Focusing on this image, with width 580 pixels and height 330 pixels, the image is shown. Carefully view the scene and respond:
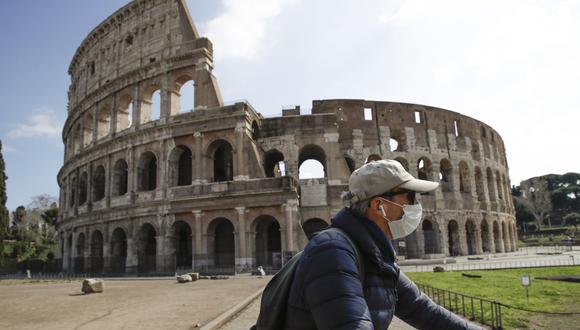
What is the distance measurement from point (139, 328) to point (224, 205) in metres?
15.7

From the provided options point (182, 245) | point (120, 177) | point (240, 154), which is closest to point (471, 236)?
point (240, 154)

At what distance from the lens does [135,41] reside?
2950cm

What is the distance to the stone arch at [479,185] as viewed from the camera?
33.3 metres

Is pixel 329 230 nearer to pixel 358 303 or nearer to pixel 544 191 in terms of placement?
pixel 358 303

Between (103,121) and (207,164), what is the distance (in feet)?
38.9

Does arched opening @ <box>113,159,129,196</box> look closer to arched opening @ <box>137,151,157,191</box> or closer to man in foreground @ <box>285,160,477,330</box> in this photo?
arched opening @ <box>137,151,157,191</box>

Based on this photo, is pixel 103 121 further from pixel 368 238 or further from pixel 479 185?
pixel 368 238

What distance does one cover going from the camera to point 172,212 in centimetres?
2431

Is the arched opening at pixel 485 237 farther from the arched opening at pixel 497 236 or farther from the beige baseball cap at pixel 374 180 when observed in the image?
the beige baseball cap at pixel 374 180

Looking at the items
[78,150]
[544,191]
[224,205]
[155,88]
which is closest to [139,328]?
[224,205]

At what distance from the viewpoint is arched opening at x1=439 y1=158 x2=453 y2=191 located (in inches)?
1220

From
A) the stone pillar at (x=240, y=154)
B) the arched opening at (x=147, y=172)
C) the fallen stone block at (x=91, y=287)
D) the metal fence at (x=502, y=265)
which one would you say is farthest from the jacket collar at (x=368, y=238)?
the arched opening at (x=147, y=172)

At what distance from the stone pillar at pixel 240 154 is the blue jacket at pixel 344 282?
2186cm

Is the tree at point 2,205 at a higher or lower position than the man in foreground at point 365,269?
higher
